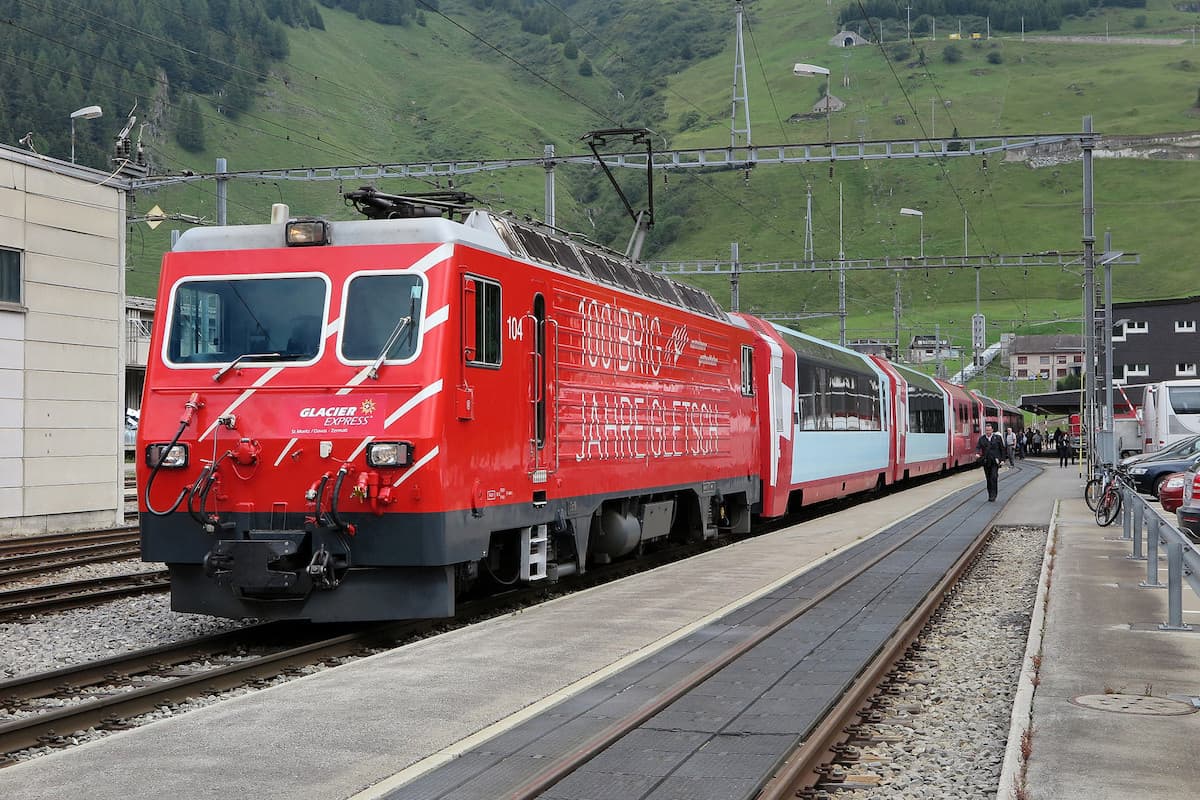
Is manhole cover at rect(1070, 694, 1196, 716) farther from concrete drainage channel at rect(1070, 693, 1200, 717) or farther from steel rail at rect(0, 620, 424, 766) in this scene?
steel rail at rect(0, 620, 424, 766)

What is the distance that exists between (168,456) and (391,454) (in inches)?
76.0

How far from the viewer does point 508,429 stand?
11820 mm

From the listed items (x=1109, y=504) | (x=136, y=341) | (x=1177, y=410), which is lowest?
(x=1109, y=504)

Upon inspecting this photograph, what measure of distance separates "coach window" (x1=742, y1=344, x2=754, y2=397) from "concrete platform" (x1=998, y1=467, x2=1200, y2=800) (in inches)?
251

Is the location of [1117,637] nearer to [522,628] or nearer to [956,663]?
[956,663]

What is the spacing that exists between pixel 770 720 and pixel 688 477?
9929mm

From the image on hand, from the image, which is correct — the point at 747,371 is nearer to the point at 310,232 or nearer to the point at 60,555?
the point at 60,555

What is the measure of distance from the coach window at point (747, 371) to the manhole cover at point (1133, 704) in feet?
41.4

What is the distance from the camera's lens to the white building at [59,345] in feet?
69.5

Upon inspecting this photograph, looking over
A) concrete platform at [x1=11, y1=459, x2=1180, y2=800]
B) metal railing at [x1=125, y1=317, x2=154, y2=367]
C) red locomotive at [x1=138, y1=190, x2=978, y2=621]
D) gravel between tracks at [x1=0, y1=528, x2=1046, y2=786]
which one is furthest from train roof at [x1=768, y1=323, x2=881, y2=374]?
metal railing at [x1=125, y1=317, x2=154, y2=367]

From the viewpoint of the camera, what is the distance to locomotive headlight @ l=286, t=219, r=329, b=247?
11.1 meters

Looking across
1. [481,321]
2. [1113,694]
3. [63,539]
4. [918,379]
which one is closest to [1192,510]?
[1113,694]

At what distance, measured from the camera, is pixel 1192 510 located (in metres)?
20.4

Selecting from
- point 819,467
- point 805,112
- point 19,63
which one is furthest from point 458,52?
point 819,467
